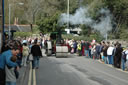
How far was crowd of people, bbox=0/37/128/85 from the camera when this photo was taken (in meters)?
7.59

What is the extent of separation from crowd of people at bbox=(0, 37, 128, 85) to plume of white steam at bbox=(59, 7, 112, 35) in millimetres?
3479

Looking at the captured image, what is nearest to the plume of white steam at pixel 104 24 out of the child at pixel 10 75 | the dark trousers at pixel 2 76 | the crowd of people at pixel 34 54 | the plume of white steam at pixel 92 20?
the plume of white steam at pixel 92 20

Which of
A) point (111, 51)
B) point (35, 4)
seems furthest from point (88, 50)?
point (35, 4)

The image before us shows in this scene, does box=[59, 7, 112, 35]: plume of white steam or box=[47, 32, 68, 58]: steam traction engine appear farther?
box=[59, 7, 112, 35]: plume of white steam

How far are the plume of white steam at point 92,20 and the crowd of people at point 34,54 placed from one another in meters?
3.48

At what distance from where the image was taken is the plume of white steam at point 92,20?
123ft

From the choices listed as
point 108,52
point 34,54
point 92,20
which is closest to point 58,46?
point 108,52

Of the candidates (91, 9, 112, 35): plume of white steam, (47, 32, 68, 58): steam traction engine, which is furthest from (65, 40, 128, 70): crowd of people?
(91, 9, 112, 35): plume of white steam

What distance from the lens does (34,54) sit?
59.3 ft

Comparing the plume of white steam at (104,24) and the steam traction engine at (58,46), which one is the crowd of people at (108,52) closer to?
the steam traction engine at (58,46)

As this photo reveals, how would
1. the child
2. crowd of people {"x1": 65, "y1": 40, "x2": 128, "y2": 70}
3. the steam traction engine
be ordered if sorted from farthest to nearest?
the steam traction engine < crowd of people {"x1": 65, "y1": 40, "x2": 128, "y2": 70} < the child

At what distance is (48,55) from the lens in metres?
29.8

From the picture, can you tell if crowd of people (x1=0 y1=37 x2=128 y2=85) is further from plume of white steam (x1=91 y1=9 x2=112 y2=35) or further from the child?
plume of white steam (x1=91 y1=9 x2=112 y2=35)

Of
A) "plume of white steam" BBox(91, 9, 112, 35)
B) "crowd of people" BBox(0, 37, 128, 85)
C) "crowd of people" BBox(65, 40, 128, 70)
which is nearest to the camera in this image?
"crowd of people" BBox(0, 37, 128, 85)
